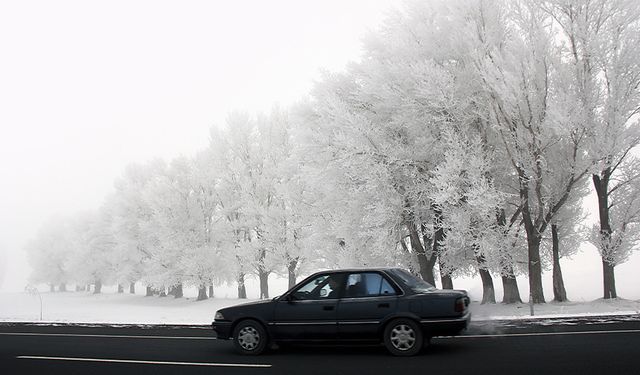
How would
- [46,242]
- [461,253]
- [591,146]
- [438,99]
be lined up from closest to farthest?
[591,146]
[438,99]
[461,253]
[46,242]

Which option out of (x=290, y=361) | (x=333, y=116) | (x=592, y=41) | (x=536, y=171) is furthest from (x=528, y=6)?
(x=290, y=361)

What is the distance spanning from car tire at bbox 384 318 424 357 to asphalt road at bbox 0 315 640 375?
0.22 metres

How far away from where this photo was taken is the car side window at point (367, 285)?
9.89m

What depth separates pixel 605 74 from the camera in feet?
65.2

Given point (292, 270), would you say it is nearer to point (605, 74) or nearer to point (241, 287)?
point (241, 287)

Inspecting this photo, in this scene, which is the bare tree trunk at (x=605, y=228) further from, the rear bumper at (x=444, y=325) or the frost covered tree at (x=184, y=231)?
the frost covered tree at (x=184, y=231)

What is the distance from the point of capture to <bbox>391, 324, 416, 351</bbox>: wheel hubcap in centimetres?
948

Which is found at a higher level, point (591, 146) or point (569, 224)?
point (591, 146)

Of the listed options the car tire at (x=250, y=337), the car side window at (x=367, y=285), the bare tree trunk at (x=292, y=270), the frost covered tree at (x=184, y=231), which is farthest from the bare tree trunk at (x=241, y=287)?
the car side window at (x=367, y=285)

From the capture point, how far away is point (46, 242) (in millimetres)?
86688

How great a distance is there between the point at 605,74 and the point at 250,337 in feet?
54.4

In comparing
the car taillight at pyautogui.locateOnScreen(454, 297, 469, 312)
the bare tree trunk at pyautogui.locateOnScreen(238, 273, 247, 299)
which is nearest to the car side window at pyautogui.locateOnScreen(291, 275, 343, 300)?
the car taillight at pyautogui.locateOnScreen(454, 297, 469, 312)

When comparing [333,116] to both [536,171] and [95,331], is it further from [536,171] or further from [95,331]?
[95,331]

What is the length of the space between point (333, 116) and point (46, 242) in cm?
7769
